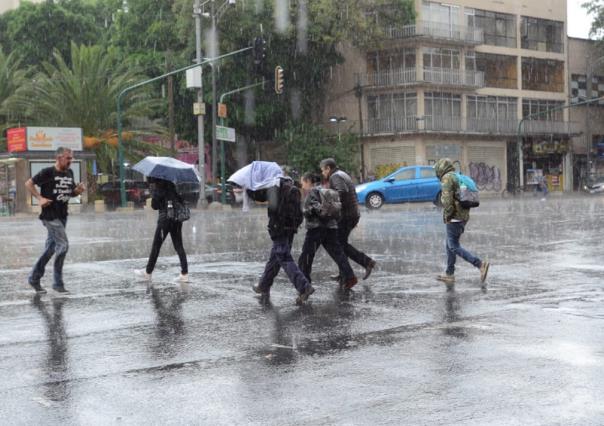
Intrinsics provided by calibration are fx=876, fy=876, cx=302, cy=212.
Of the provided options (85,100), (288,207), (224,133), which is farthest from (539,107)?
(288,207)

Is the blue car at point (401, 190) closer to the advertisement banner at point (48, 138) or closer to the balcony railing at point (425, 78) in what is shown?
the advertisement banner at point (48, 138)

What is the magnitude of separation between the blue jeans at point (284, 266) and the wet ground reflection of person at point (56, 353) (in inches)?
92.2

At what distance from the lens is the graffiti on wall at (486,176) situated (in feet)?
195

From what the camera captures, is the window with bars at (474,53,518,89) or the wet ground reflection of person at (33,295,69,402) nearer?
the wet ground reflection of person at (33,295,69,402)

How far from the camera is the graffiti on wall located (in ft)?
195

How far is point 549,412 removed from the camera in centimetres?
516

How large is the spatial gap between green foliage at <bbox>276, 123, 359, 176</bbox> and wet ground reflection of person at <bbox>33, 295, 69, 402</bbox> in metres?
41.8

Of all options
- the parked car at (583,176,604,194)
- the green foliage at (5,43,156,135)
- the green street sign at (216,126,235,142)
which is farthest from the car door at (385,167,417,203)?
the parked car at (583,176,604,194)

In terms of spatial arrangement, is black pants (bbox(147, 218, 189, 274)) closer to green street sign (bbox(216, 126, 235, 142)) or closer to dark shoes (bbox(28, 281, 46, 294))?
dark shoes (bbox(28, 281, 46, 294))

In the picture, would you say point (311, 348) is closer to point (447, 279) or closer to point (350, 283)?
point (350, 283)

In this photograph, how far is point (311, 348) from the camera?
7.17 metres

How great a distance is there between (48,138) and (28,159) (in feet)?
4.33

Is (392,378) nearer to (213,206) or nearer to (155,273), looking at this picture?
(155,273)

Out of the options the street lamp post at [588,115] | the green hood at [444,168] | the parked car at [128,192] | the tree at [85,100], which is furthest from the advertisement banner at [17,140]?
the street lamp post at [588,115]
